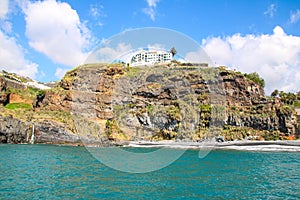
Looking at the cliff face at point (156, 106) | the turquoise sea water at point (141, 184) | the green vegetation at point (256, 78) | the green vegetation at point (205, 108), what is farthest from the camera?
the green vegetation at point (256, 78)

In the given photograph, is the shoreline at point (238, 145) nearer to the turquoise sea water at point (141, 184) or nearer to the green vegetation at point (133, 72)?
the green vegetation at point (133, 72)

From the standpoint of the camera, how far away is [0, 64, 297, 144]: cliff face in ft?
262

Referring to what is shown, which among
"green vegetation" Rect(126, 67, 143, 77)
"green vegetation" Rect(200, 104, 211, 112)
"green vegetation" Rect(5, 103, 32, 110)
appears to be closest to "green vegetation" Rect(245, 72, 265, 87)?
"green vegetation" Rect(200, 104, 211, 112)

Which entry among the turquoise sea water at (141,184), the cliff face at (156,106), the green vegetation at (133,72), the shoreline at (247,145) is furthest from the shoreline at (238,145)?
the turquoise sea water at (141,184)

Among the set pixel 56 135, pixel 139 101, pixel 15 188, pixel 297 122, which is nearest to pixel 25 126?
pixel 56 135

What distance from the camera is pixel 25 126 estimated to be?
7119 centimetres

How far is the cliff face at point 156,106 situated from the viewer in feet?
262

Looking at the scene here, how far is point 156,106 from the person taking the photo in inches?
3457

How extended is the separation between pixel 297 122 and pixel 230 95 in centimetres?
2122

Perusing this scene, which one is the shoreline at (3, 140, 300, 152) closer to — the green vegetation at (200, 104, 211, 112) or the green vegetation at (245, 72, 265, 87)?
the green vegetation at (200, 104, 211, 112)

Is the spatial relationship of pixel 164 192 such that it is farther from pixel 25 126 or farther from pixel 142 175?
pixel 25 126

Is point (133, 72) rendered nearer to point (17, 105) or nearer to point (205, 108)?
point (205, 108)

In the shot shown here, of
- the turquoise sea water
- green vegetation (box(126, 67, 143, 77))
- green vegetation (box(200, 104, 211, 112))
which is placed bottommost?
the turquoise sea water

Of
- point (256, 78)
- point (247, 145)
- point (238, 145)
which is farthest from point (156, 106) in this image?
point (256, 78)
